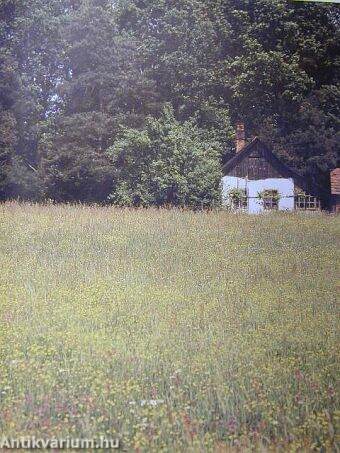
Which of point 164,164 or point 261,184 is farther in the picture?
point 261,184

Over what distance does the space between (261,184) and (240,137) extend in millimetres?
298

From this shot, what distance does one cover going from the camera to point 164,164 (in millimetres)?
3369

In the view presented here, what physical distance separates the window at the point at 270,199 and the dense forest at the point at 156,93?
0.63 ft

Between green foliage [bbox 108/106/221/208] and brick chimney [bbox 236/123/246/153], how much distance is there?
0.11m

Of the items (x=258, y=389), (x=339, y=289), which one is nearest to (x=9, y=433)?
(x=258, y=389)

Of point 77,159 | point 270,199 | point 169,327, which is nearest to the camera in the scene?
point 169,327

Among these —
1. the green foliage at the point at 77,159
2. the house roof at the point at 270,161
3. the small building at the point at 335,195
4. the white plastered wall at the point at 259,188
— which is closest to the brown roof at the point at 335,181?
the small building at the point at 335,195

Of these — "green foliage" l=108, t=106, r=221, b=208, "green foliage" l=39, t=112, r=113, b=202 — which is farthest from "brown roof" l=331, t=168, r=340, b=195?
"green foliage" l=39, t=112, r=113, b=202

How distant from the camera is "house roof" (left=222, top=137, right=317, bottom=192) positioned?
134 inches

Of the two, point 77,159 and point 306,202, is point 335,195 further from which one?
point 77,159

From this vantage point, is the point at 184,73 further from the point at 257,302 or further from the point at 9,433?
the point at 9,433

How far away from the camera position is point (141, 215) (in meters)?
3.38

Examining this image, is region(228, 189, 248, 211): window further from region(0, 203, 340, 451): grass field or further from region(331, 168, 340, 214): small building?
region(331, 168, 340, 214): small building

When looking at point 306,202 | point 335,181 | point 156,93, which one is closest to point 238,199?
point 306,202
